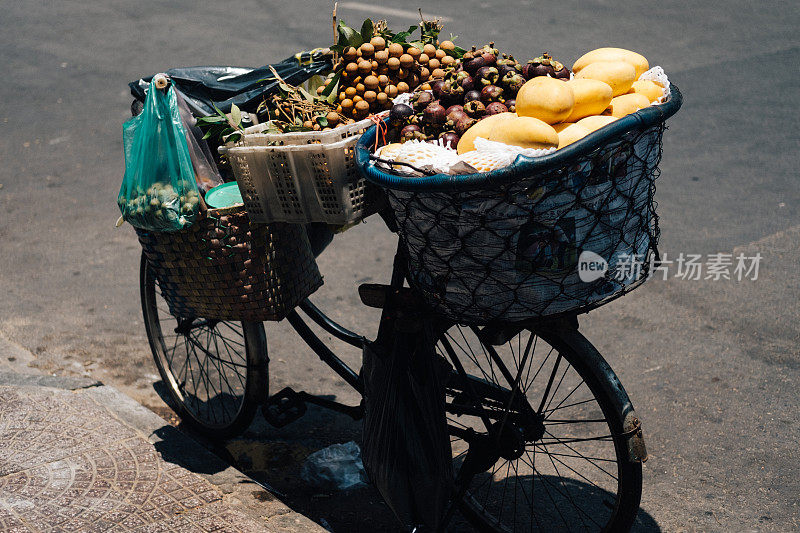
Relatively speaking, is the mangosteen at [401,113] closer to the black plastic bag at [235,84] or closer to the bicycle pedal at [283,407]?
the black plastic bag at [235,84]

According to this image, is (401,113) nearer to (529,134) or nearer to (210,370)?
(529,134)

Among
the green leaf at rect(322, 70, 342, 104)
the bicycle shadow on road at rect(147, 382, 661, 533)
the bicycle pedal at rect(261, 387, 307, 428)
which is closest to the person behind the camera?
the green leaf at rect(322, 70, 342, 104)

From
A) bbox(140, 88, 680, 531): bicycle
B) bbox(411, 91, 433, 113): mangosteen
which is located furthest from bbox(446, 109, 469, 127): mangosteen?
bbox(140, 88, 680, 531): bicycle

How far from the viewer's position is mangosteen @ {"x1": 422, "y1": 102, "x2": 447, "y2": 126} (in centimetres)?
251

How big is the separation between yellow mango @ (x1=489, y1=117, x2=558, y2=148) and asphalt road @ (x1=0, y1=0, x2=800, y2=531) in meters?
1.74

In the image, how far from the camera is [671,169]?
6.09 m

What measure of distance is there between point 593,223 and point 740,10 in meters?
8.61

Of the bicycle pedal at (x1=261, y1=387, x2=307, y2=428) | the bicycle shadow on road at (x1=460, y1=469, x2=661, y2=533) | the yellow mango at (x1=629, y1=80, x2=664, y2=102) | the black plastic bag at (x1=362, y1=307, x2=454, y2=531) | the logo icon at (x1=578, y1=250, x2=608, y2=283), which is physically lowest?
the bicycle shadow on road at (x1=460, y1=469, x2=661, y2=533)

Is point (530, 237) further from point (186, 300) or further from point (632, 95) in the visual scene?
point (186, 300)

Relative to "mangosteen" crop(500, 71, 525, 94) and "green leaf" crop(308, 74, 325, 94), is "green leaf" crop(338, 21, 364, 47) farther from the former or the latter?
"mangosteen" crop(500, 71, 525, 94)

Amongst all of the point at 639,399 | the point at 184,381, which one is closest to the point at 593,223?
the point at 639,399

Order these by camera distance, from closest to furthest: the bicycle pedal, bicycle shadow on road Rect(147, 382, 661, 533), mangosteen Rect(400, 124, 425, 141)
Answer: mangosteen Rect(400, 124, 425, 141), bicycle shadow on road Rect(147, 382, 661, 533), the bicycle pedal

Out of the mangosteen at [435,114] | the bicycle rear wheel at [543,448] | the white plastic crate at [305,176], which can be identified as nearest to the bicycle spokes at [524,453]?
the bicycle rear wheel at [543,448]

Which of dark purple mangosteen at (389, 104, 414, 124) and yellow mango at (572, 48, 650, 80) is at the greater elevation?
yellow mango at (572, 48, 650, 80)
